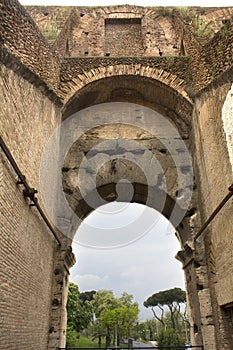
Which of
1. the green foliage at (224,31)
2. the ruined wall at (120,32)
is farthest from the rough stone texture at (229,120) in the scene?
the ruined wall at (120,32)

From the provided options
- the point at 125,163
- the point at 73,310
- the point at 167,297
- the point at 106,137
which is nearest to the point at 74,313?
the point at 73,310

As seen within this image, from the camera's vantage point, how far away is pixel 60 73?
871 centimetres

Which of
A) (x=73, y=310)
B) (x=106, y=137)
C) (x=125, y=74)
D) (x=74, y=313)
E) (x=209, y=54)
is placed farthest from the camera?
(x=74, y=313)

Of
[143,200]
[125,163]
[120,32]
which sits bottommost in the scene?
[143,200]

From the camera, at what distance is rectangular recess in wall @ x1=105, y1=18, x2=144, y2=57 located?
34.8 ft

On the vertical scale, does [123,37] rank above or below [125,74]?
above

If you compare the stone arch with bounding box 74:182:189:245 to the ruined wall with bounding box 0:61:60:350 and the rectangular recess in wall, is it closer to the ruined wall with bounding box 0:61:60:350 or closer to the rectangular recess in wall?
the ruined wall with bounding box 0:61:60:350

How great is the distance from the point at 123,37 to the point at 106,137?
4.28m

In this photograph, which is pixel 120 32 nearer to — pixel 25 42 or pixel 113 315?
pixel 25 42

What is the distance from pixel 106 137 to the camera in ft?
29.8

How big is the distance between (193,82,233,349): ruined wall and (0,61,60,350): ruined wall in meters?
3.64

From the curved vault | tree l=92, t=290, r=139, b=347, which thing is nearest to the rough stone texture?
the curved vault

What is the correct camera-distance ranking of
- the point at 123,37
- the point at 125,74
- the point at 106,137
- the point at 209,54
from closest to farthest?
the point at 209,54 → the point at 125,74 → the point at 106,137 → the point at 123,37

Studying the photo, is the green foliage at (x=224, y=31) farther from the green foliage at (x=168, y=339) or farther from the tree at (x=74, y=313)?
the green foliage at (x=168, y=339)
